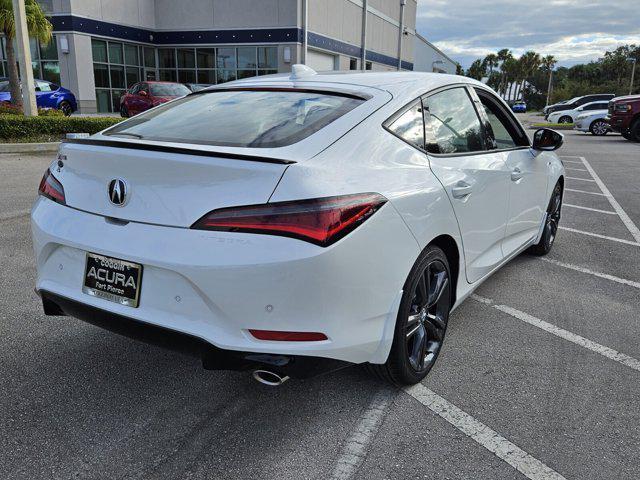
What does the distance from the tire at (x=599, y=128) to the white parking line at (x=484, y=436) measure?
85.8 ft

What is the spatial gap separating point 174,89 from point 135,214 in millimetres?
18599

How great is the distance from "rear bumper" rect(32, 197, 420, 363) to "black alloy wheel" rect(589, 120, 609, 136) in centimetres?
2646

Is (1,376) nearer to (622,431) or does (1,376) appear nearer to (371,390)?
(371,390)

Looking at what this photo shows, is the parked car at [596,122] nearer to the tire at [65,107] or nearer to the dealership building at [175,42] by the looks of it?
the dealership building at [175,42]

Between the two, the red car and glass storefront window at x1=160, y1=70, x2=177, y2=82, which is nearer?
the red car

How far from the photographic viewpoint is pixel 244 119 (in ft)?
9.41

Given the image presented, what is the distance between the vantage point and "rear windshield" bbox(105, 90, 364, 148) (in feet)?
8.55

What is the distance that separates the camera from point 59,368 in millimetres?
3059

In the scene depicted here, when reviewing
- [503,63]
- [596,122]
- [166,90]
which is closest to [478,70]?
[503,63]

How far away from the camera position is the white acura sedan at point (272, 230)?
2.19 meters

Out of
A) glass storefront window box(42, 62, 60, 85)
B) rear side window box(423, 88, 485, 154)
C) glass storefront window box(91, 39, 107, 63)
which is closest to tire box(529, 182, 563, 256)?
rear side window box(423, 88, 485, 154)

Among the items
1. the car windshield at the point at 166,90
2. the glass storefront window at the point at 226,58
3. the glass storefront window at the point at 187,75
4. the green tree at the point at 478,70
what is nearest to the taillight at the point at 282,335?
the car windshield at the point at 166,90

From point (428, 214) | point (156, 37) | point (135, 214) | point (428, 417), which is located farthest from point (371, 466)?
Result: point (156, 37)

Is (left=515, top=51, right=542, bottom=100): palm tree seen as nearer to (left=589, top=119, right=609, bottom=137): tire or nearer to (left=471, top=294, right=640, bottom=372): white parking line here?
(left=589, top=119, right=609, bottom=137): tire
